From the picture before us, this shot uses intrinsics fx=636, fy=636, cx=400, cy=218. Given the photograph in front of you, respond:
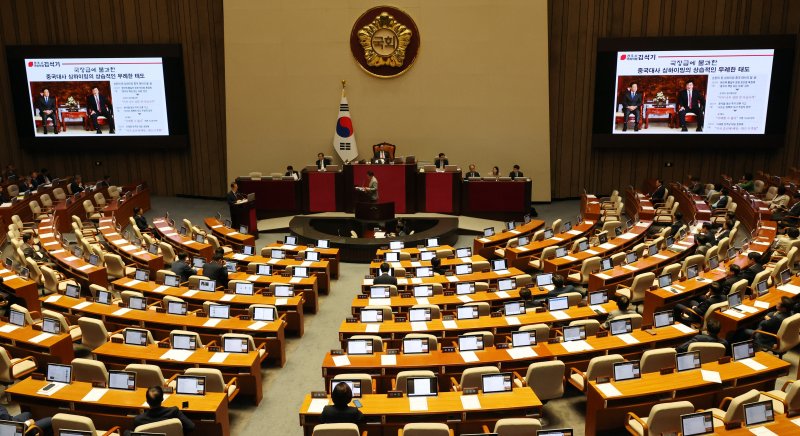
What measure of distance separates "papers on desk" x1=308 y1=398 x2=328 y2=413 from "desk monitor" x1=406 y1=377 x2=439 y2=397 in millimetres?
942

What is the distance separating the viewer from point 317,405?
697cm

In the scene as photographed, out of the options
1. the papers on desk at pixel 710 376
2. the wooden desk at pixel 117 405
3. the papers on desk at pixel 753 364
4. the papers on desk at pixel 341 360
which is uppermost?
the papers on desk at pixel 753 364

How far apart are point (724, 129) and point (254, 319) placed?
1702 cm

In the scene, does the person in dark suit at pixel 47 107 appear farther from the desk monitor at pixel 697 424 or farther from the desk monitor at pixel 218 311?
the desk monitor at pixel 697 424

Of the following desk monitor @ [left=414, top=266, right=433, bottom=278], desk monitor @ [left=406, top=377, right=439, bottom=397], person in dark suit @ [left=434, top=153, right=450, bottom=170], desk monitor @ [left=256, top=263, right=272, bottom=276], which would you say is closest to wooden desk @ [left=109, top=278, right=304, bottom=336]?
desk monitor @ [left=256, top=263, right=272, bottom=276]

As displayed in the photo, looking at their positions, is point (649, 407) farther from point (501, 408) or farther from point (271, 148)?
point (271, 148)

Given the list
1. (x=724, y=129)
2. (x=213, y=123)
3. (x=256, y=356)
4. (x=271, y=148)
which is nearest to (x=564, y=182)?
(x=724, y=129)

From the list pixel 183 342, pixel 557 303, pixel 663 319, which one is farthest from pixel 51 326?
pixel 663 319

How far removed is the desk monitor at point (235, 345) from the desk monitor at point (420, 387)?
2.62m

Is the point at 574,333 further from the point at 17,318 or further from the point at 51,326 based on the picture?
the point at 17,318

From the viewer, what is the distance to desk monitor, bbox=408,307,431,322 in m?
9.77

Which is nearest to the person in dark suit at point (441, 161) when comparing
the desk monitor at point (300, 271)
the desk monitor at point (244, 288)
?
the desk monitor at point (300, 271)

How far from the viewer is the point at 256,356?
8438 mm

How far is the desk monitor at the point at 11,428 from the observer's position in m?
6.37
